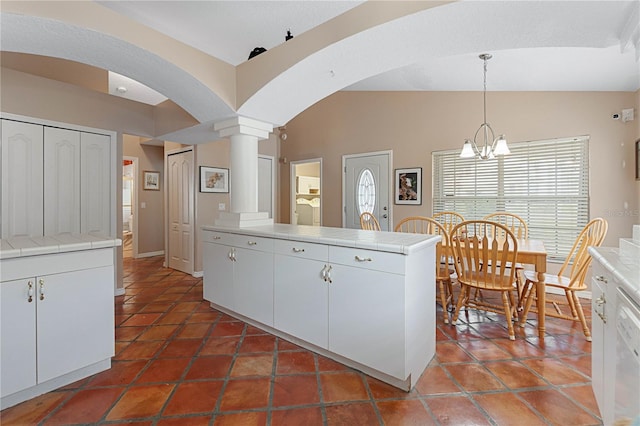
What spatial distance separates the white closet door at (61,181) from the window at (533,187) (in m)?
4.57

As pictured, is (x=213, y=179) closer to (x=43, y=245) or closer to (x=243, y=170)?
(x=243, y=170)

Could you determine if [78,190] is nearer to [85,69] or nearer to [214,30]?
[85,69]

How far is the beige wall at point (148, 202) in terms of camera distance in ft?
19.6

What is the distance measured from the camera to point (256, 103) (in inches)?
114

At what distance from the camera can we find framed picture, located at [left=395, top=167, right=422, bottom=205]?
176 inches

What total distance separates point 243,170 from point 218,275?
1135 millimetres

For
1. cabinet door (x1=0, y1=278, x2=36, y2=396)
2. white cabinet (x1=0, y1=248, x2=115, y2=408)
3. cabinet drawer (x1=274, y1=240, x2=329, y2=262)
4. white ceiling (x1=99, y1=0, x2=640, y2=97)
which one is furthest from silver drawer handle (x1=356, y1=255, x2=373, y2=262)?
cabinet door (x1=0, y1=278, x2=36, y2=396)

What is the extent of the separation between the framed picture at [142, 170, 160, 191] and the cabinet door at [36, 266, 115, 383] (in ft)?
15.7

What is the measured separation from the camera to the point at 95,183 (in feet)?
11.4

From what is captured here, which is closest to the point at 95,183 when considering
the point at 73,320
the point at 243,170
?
the point at 243,170

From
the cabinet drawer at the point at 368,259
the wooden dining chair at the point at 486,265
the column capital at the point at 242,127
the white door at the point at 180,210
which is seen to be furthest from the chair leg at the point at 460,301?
the white door at the point at 180,210

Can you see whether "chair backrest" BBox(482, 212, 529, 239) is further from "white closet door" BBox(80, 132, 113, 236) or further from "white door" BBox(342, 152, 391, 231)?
"white closet door" BBox(80, 132, 113, 236)

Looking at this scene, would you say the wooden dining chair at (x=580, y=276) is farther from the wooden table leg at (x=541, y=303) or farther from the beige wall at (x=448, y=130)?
the beige wall at (x=448, y=130)

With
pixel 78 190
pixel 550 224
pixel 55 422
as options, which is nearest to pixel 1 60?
pixel 78 190
